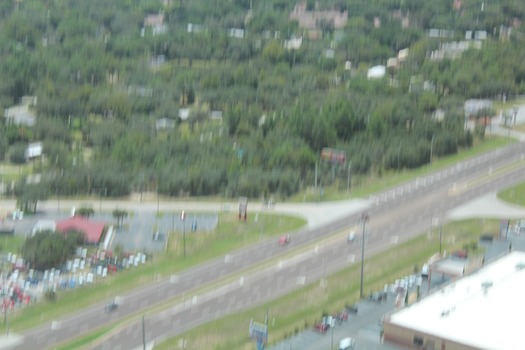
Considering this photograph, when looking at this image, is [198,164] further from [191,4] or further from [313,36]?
[191,4]

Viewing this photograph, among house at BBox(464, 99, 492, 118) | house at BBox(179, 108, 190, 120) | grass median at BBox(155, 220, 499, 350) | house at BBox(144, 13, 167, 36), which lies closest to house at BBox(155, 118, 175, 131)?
house at BBox(179, 108, 190, 120)

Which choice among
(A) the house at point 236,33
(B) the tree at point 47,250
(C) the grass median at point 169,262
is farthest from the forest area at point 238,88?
(B) the tree at point 47,250

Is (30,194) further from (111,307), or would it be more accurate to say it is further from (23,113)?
(23,113)

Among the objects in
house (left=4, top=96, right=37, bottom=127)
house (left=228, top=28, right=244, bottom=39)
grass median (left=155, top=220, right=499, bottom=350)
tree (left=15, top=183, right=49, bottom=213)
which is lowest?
grass median (left=155, top=220, right=499, bottom=350)

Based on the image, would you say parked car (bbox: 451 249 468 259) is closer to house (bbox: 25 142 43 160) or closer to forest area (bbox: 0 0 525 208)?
forest area (bbox: 0 0 525 208)

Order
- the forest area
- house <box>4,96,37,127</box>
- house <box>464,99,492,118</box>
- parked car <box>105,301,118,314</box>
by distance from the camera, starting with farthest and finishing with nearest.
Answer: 1. house <box>464,99,492,118</box>
2. house <box>4,96,37,127</box>
3. the forest area
4. parked car <box>105,301,118,314</box>

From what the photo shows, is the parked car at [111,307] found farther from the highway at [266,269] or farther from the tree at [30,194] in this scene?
the tree at [30,194]

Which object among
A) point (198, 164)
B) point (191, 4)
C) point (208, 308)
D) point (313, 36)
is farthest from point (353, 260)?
point (191, 4)

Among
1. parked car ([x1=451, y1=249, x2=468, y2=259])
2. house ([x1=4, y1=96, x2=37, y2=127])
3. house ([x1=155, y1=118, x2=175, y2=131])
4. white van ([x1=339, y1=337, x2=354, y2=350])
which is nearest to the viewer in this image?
white van ([x1=339, y1=337, x2=354, y2=350])
